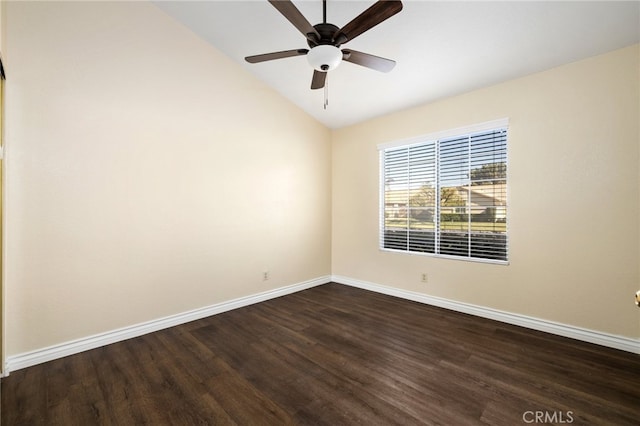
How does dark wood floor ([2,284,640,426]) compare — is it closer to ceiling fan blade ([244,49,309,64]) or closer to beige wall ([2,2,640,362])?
beige wall ([2,2,640,362])

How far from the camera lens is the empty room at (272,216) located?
6.42 feet

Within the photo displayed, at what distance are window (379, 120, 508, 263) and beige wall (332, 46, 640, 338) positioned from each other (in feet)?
0.44

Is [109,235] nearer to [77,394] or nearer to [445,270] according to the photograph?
[77,394]

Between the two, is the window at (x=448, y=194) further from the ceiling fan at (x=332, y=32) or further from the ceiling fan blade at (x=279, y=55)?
the ceiling fan blade at (x=279, y=55)

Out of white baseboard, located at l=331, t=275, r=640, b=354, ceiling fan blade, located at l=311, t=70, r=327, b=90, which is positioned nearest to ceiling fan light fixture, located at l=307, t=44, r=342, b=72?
ceiling fan blade, located at l=311, t=70, r=327, b=90

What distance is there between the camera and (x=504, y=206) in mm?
3102

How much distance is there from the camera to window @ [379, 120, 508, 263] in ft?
10.4

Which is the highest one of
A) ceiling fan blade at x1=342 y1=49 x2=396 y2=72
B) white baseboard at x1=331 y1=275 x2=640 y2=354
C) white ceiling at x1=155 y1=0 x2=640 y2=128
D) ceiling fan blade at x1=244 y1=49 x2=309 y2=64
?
white ceiling at x1=155 y1=0 x2=640 y2=128

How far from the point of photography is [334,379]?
2.05 meters

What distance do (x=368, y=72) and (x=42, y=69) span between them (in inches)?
124

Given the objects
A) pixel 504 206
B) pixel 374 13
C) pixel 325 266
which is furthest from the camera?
pixel 325 266

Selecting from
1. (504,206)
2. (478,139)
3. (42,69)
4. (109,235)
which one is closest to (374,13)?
(478,139)

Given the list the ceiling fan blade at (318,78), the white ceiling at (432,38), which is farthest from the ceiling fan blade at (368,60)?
the white ceiling at (432,38)

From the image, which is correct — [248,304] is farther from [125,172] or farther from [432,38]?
[432,38]
